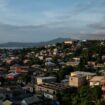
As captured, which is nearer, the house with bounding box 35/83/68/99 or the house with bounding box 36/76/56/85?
the house with bounding box 35/83/68/99

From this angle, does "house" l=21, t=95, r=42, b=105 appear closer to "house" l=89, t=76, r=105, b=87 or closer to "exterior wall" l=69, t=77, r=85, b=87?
"house" l=89, t=76, r=105, b=87

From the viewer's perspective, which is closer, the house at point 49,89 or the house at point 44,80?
the house at point 49,89

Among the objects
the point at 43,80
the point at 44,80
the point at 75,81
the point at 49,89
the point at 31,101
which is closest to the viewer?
the point at 31,101

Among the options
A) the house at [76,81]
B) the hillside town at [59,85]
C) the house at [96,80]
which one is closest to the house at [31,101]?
the hillside town at [59,85]

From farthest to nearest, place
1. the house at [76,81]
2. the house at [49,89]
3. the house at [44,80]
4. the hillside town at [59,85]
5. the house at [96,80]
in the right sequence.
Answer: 1. the house at [44,80]
2. the house at [76,81]
3. the house at [96,80]
4. the house at [49,89]
5. the hillside town at [59,85]

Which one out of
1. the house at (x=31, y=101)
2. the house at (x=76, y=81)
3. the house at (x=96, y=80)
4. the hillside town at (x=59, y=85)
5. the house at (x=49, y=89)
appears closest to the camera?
the house at (x=31, y=101)

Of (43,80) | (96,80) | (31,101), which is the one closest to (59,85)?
(96,80)

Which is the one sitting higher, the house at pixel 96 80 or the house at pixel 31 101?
the house at pixel 96 80

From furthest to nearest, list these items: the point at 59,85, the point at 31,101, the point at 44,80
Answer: the point at 44,80 → the point at 59,85 → the point at 31,101

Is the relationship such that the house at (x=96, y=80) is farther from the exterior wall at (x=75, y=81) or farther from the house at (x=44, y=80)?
the house at (x=44, y=80)

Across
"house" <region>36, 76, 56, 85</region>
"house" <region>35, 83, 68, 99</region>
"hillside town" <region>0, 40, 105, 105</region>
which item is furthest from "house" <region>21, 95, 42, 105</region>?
"house" <region>36, 76, 56, 85</region>

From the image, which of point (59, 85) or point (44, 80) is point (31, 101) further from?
point (44, 80)

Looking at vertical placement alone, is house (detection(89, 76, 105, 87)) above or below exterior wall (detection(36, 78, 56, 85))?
above
